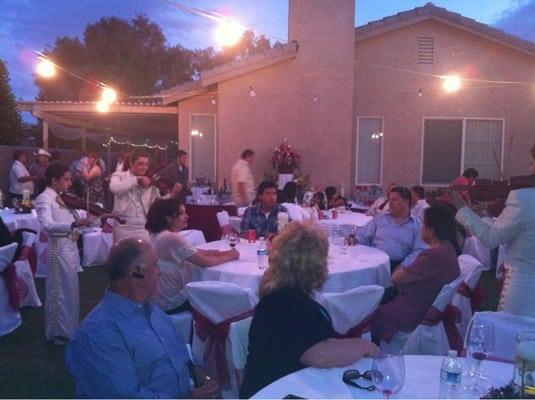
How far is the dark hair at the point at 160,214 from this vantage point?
12.7ft

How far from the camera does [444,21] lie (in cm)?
1126

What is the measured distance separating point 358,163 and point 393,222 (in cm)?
660

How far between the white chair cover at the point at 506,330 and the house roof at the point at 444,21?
9.81 metres

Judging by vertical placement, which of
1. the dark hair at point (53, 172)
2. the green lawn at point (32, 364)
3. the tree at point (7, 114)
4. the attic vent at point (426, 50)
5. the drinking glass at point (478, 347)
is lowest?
the green lawn at point (32, 364)

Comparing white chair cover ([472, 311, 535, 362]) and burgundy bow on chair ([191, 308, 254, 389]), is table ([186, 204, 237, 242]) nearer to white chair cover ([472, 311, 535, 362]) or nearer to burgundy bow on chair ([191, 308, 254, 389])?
burgundy bow on chair ([191, 308, 254, 389])

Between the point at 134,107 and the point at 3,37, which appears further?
the point at 134,107

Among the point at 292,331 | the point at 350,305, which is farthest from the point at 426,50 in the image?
the point at 292,331

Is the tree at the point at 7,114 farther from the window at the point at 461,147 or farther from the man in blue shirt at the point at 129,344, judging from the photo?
the man in blue shirt at the point at 129,344

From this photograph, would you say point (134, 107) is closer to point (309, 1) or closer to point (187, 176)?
point (187, 176)

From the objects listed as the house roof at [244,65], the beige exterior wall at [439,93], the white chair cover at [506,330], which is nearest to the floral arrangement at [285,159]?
the house roof at [244,65]

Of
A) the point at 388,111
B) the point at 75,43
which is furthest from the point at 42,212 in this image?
the point at 75,43

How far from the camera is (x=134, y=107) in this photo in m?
12.0

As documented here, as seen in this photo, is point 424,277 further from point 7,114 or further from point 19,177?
point 7,114

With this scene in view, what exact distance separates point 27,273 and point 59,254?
1615mm
